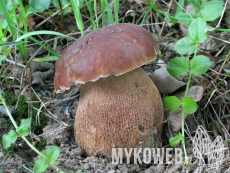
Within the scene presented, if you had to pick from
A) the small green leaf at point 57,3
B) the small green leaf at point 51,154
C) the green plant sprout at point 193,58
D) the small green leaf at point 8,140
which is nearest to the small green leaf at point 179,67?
the green plant sprout at point 193,58

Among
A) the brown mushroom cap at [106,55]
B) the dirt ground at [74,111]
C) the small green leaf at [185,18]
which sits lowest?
the dirt ground at [74,111]

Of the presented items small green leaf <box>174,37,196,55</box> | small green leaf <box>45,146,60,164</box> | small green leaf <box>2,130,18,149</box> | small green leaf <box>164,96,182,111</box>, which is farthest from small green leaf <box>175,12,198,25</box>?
small green leaf <box>2,130,18,149</box>

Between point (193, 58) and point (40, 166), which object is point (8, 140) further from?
point (193, 58)

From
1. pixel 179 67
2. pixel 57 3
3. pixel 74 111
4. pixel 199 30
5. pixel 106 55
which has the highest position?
pixel 57 3

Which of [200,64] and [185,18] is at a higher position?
[185,18]

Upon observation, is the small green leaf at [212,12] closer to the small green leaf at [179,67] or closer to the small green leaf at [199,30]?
the small green leaf at [199,30]

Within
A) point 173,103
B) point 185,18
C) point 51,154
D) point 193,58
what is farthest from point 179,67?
point 51,154

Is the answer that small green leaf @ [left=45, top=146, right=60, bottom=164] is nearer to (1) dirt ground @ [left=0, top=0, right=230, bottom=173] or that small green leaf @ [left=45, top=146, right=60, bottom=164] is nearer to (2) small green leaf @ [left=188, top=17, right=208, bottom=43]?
(1) dirt ground @ [left=0, top=0, right=230, bottom=173]
